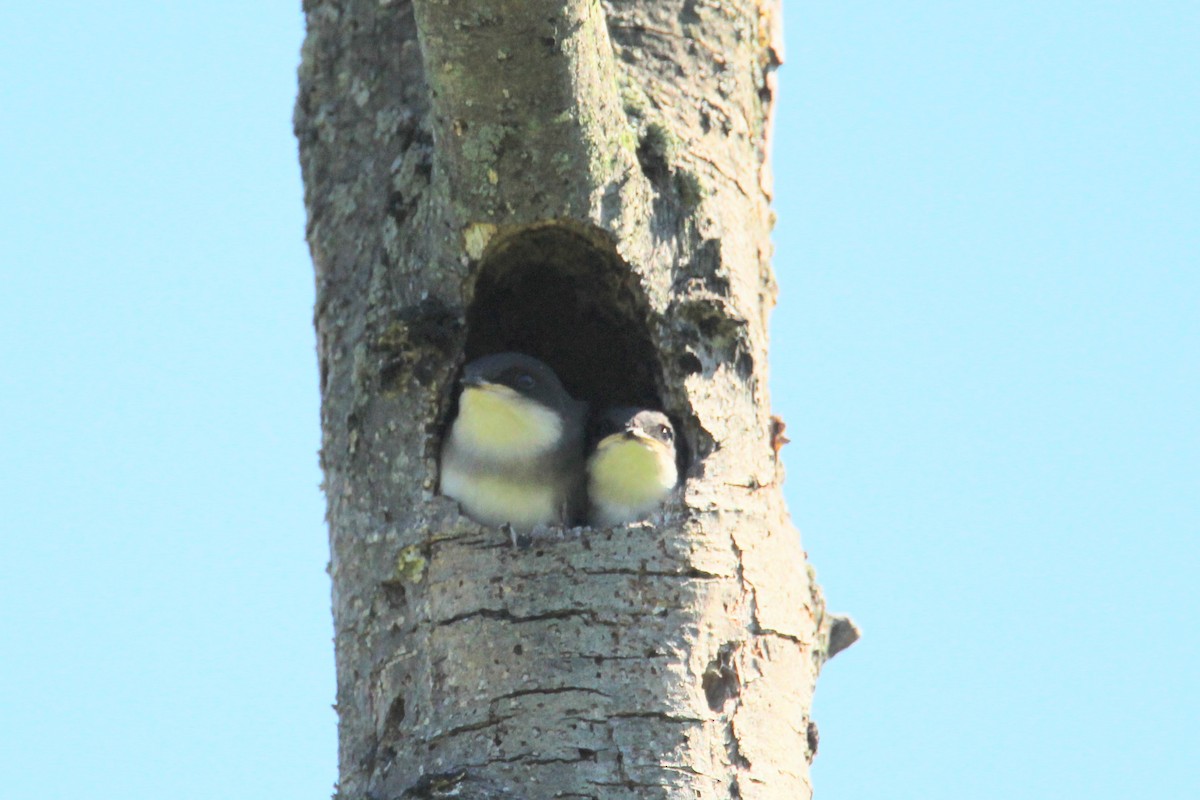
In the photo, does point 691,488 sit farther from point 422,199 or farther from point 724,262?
point 422,199

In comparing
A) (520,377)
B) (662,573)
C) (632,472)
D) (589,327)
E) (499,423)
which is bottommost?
(662,573)

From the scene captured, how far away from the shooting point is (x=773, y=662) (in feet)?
15.7

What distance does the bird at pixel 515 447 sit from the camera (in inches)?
211

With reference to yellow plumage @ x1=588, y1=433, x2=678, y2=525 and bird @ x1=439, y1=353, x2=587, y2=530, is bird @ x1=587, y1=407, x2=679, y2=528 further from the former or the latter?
bird @ x1=439, y1=353, x2=587, y2=530

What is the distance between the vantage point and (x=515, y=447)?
5.71 metres

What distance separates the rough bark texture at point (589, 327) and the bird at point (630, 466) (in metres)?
0.12

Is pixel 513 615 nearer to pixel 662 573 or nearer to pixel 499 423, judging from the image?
pixel 662 573

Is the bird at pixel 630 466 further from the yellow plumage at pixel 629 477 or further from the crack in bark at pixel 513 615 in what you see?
the crack in bark at pixel 513 615

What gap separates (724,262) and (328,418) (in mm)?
1346

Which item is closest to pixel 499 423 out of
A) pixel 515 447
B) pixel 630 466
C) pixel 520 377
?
pixel 515 447

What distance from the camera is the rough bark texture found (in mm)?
4469

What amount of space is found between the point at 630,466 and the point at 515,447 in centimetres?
40

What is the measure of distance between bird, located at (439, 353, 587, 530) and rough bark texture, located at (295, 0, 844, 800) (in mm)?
153

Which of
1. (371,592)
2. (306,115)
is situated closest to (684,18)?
(306,115)
